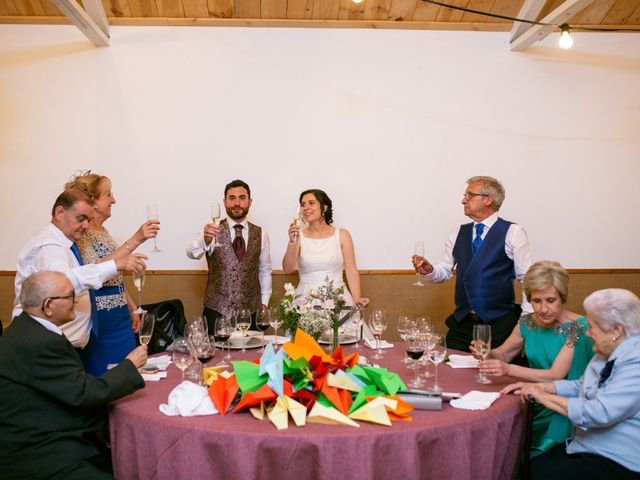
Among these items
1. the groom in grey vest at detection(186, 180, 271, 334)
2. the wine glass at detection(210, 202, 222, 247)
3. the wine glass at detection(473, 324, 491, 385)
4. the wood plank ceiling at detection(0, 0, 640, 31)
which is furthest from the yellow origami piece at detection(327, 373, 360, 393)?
the wood plank ceiling at detection(0, 0, 640, 31)

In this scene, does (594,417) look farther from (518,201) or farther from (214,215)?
(518,201)

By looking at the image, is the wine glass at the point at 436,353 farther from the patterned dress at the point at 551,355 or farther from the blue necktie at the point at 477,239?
the blue necktie at the point at 477,239

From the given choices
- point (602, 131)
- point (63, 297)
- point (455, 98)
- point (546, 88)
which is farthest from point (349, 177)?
point (63, 297)

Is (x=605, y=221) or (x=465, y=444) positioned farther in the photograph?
(x=605, y=221)

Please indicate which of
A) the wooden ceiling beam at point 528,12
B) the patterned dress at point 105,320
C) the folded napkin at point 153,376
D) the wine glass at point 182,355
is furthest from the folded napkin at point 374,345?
the wooden ceiling beam at point 528,12

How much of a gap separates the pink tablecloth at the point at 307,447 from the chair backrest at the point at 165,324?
1533mm

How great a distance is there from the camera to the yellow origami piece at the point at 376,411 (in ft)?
6.48

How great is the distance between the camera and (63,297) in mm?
2150

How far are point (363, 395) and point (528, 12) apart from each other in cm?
360

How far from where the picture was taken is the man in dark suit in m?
2.05

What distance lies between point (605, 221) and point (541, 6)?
1.85 m

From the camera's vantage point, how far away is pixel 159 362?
2.68m

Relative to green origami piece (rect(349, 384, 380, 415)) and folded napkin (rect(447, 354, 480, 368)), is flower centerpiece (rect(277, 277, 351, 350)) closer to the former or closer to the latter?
green origami piece (rect(349, 384, 380, 415))

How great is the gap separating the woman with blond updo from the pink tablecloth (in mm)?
1087
